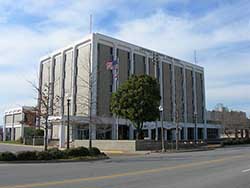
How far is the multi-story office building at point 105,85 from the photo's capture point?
7042 cm

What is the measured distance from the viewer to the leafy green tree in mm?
50750

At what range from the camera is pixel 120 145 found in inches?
1844

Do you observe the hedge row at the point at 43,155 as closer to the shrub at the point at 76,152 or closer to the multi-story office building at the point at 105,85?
the shrub at the point at 76,152

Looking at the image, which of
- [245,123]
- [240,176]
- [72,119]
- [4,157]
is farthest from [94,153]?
[245,123]

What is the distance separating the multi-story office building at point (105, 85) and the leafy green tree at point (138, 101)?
8397 millimetres

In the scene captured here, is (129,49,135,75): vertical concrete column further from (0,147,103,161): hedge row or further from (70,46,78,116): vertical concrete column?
(0,147,103,161): hedge row

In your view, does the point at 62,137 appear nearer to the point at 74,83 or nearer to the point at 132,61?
the point at 74,83

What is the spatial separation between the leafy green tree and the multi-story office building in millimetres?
8397

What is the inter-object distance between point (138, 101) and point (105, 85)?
2474cm

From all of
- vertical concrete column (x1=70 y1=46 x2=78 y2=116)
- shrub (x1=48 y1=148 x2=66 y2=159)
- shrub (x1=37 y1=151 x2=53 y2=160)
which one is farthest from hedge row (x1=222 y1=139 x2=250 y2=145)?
shrub (x1=37 y1=151 x2=53 y2=160)

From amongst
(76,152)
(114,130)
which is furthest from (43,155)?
(114,130)

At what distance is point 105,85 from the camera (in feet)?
245

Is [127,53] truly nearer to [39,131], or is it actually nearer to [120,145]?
[39,131]

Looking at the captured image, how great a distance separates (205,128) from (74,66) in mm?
43994
